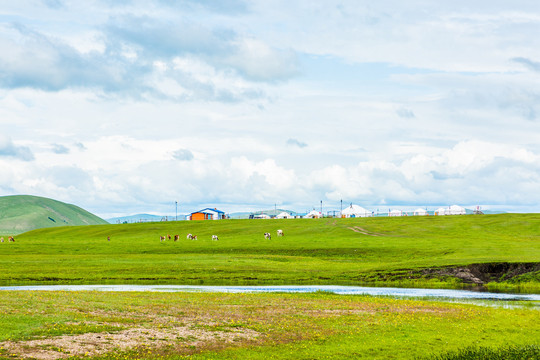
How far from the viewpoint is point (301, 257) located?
8700cm

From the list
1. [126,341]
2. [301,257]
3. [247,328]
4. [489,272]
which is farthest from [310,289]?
[301,257]

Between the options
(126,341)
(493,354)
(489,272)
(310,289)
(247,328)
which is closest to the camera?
(493,354)

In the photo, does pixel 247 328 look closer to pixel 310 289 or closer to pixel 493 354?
pixel 493 354

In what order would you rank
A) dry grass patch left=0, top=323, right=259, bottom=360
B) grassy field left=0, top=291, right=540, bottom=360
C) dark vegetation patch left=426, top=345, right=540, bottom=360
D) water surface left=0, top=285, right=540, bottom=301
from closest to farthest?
dry grass patch left=0, top=323, right=259, bottom=360
dark vegetation patch left=426, top=345, right=540, bottom=360
grassy field left=0, top=291, right=540, bottom=360
water surface left=0, top=285, right=540, bottom=301

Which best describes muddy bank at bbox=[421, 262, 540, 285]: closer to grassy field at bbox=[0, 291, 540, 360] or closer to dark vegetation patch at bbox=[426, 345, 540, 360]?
grassy field at bbox=[0, 291, 540, 360]

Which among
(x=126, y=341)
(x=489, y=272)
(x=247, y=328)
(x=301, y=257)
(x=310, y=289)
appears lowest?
(x=310, y=289)

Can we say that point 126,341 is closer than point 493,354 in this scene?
No

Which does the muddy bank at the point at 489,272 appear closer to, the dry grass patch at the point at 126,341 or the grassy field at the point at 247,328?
the grassy field at the point at 247,328

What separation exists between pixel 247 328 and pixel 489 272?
41300 mm

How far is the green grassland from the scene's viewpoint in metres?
62.7

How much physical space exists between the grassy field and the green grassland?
76.8ft

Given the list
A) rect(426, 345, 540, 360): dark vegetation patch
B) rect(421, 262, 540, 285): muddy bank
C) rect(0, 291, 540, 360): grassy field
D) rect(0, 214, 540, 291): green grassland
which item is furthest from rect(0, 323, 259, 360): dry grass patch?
rect(421, 262, 540, 285): muddy bank

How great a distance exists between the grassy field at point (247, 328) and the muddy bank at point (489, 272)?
22.1 m

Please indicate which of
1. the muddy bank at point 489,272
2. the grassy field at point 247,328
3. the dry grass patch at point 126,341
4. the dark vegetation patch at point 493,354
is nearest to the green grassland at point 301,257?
the muddy bank at point 489,272
